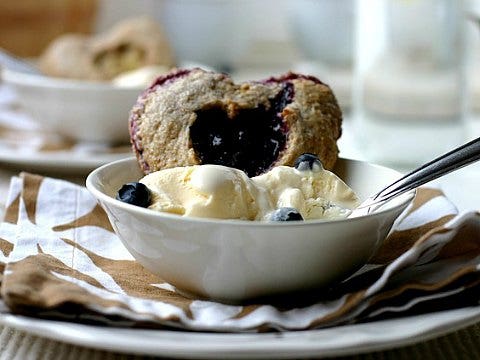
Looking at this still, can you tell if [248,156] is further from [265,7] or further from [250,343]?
[265,7]

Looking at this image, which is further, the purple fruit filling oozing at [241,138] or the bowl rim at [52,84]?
the bowl rim at [52,84]

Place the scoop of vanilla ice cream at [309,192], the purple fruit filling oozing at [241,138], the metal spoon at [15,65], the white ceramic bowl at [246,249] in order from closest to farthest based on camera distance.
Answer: the white ceramic bowl at [246,249], the scoop of vanilla ice cream at [309,192], the purple fruit filling oozing at [241,138], the metal spoon at [15,65]

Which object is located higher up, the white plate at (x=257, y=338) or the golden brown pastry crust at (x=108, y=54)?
the white plate at (x=257, y=338)

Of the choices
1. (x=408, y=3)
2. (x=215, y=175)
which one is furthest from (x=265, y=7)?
(x=215, y=175)

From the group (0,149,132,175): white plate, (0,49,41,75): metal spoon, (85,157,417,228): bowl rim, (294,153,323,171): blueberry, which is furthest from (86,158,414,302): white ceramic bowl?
(0,49,41,75): metal spoon

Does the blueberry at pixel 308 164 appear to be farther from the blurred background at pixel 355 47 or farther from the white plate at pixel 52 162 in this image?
the blurred background at pixel 355 47

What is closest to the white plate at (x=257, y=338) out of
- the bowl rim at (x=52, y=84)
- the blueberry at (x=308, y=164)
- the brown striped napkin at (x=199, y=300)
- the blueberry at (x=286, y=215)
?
the brown striped napkin at (x=199, y=300)

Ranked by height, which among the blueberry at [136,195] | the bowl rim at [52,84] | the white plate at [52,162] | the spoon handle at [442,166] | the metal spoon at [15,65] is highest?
the spoon handle at [442,166]

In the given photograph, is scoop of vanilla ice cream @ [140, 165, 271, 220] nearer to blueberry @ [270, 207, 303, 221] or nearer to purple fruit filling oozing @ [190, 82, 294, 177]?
blueberry @ [270, 207, 303, 221]

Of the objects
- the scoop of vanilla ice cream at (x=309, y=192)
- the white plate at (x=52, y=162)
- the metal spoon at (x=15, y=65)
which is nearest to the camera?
the scoop of vanilla ice cream at (x=309, y=192)
